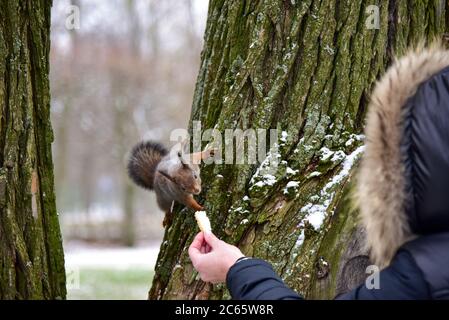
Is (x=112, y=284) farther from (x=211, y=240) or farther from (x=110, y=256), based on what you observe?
(x=211, y=240)

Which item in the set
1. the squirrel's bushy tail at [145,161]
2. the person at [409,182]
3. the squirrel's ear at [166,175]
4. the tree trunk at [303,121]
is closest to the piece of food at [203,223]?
the tree trunk at [303,121]

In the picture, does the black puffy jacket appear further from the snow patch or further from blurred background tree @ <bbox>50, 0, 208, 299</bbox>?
blurred background tree @ <bbox>50, 0, 208, 299</bbox>

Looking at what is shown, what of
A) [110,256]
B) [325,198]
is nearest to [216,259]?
[325,198]

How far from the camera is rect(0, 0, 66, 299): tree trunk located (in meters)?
2.40

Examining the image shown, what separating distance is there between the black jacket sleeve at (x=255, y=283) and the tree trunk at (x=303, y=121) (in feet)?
2.38

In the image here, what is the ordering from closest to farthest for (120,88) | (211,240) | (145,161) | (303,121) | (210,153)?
(211,240), (303,121), (210,153), (145,161), (120,88)

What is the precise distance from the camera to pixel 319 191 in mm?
2492

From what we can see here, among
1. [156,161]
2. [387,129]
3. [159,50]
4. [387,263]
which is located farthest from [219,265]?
[159,50]

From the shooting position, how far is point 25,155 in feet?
8.02

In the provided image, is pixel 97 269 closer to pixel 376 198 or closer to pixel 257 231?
pixel 257 231

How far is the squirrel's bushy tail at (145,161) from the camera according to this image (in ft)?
11.5

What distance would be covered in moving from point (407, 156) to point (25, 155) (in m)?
1.60

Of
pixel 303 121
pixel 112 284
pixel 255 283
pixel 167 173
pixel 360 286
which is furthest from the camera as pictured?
pixel 112 284

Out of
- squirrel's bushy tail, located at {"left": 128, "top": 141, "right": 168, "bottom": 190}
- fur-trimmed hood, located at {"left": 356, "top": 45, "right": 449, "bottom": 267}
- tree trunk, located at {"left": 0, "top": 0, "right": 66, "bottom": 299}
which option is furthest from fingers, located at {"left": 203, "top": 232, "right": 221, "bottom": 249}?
squirrel's bushy tail, located at {"left": 128, "top": 141, "right": 168, "bottom": 190}
